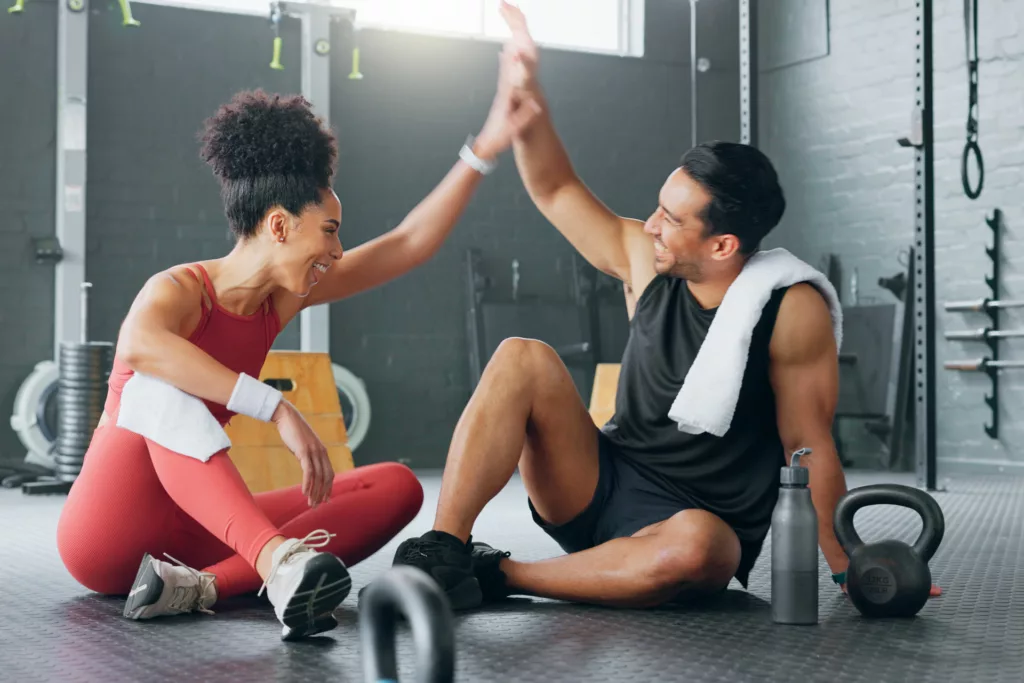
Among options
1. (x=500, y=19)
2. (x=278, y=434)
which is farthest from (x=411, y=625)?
(x=500, y=19)

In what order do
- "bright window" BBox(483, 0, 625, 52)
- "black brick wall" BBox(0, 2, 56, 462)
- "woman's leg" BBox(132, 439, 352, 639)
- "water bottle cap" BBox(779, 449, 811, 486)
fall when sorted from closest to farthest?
"woman's leg" BBox(132, 439, 352, 639), "water bottle cap" BBox(779, 449, 811, 486), "black brick wall" BBox(0, 2, 56, 462), "bright window" BBox(483, 0, 625, 52)

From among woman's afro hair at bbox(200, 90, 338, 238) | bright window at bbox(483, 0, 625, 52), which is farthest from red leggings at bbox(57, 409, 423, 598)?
bright window at bbox(483, 0, 625, 52)

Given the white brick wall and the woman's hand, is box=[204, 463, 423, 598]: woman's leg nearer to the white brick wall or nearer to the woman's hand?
the woman's hand

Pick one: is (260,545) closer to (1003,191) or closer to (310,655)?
(310,655)

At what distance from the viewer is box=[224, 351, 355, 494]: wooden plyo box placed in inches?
155

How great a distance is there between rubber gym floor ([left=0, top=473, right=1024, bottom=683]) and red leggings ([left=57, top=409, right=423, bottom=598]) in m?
0.09

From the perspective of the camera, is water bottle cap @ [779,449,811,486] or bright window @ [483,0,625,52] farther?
bright window @ [483,0,625,52]

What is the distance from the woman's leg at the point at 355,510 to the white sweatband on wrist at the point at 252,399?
34cm

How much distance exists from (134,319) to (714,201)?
3.36 ft

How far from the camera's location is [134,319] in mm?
1944

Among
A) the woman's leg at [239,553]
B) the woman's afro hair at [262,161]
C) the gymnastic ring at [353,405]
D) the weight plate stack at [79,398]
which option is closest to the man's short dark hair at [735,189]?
the woman's afro hair at [262,161]

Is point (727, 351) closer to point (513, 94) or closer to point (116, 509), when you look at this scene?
point (513, 94)

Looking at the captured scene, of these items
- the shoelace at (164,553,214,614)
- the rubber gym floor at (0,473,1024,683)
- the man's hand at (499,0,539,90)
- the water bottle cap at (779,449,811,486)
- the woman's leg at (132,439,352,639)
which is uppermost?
the man's hand at (499,0,539,90)

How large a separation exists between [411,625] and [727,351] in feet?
3.93
